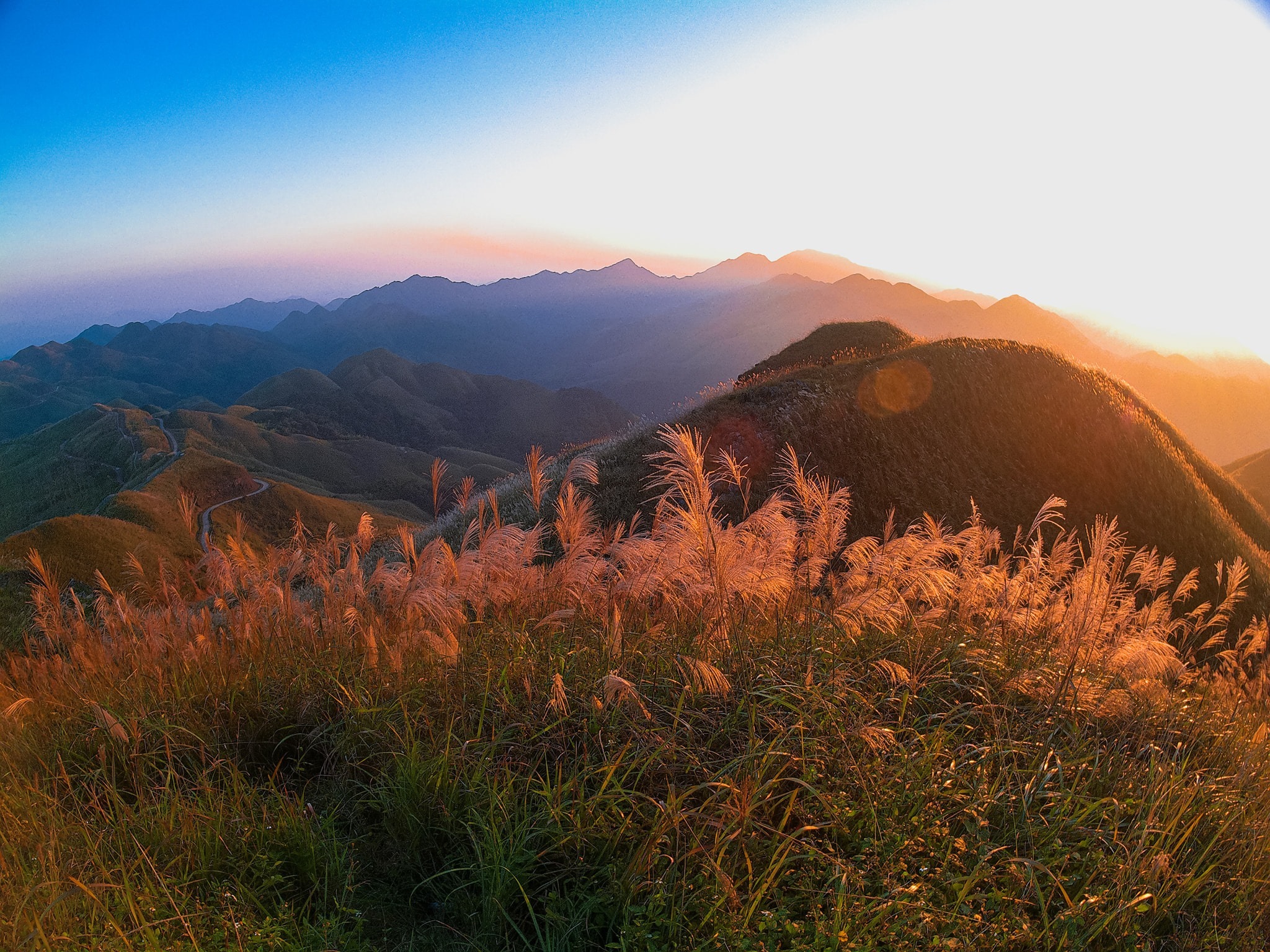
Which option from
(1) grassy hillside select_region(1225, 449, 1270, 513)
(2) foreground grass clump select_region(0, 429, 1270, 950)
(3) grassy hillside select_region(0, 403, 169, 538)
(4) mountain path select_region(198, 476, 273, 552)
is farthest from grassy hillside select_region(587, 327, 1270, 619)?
(3) grassy hillside select_region(0, 403, 169, 538)

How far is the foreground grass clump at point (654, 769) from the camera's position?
262 cm

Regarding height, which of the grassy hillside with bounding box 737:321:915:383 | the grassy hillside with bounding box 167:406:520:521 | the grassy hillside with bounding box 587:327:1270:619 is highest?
the grassy hillside with bounding box 737:321:915:383

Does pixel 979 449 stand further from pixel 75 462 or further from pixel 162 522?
pixel 75 462

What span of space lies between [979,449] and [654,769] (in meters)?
20.8

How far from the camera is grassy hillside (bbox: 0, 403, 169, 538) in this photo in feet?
304

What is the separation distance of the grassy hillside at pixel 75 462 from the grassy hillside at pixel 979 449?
96.6 m

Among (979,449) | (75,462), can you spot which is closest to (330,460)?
(75,462)

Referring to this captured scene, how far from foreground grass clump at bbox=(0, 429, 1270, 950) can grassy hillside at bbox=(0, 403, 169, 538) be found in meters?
103

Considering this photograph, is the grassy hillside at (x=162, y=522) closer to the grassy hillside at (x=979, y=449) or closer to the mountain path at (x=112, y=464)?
the mountain path at (x=112, y=464)

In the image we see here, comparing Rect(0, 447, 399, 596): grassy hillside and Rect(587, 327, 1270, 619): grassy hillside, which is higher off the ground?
Rect(587, 327, 1270, 619): grassy hillside

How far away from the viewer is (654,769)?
3102 millimetres

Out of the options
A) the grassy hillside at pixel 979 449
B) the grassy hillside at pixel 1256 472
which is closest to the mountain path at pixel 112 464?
the grassy hillside at pixel 979 449

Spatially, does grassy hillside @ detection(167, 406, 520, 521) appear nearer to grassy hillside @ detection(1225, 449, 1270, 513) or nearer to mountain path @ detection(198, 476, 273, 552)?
mountain path @ detection(198, 476, 273, 552)

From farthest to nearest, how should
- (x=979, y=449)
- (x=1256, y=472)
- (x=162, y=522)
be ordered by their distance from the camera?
(x=162, y=522) < (x=1256, y=472) < (x=979, y=449)
